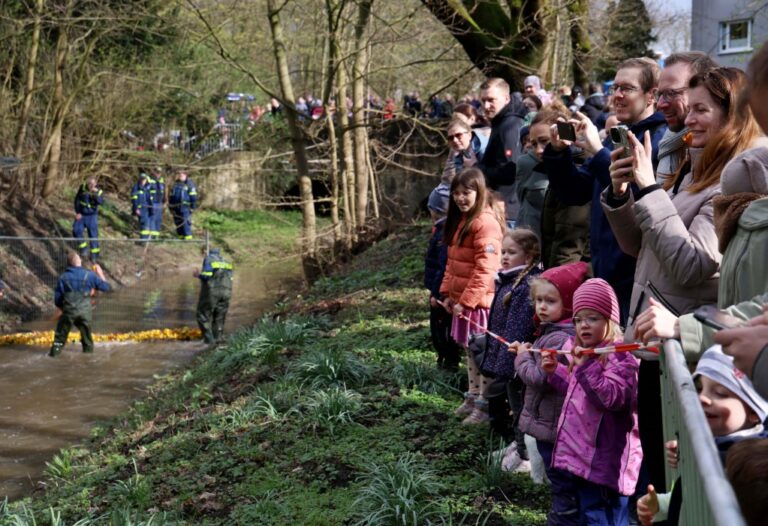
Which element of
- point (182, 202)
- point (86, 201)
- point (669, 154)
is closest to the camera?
point (669, 154)

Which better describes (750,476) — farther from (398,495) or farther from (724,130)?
(398,495)

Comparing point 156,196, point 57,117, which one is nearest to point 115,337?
point 57,117

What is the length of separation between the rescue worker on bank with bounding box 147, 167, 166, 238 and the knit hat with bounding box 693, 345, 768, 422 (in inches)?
1061

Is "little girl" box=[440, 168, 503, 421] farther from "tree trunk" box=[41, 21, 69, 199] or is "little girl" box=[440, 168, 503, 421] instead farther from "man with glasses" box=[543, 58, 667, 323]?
"tree trunk" box=[41, 21, 69, 199]

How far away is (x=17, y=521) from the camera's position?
659cm

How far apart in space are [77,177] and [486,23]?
55.6 ft

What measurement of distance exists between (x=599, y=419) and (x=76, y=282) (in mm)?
14278

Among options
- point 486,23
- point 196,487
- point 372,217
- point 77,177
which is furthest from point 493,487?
point 77,177

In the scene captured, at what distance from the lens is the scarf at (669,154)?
466 cm

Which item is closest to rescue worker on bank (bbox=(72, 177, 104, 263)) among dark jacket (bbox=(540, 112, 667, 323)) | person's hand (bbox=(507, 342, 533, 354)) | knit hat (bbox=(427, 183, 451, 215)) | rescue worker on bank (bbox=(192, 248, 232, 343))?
rescue worker on bank (bbox=(192, 248, 232, 343))

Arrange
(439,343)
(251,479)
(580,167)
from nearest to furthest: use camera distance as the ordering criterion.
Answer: (580,167) → (251,479) → (439,343)

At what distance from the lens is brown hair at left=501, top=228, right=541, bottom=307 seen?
5867 millimetres

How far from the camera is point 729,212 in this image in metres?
3.19

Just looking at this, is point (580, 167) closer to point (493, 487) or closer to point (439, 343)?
point (493, 487)
